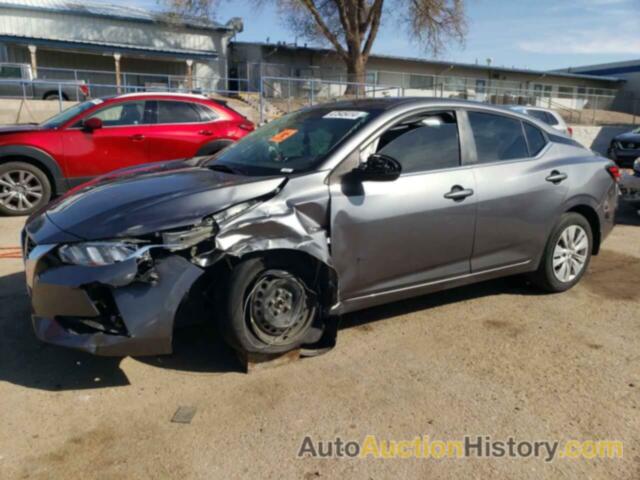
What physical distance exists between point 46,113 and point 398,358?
19.1 m

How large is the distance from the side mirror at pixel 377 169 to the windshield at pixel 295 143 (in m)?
0.26

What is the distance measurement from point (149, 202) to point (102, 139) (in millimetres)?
5295

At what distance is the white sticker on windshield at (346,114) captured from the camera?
3.84 metres

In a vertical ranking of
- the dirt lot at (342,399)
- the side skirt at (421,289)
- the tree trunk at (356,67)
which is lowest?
the dirt lot at (342,399)

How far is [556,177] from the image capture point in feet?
14.7

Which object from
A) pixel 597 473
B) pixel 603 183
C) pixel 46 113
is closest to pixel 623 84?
pixel 46 113

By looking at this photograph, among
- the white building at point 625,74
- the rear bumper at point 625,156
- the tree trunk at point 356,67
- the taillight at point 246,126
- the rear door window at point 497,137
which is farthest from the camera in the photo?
the white building at point 625,74

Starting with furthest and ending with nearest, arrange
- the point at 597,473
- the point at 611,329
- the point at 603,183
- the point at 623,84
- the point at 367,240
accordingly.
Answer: the point at 623,84, the point at 603,183, the point at 611,329, the point at 367,240, the point at 597,473

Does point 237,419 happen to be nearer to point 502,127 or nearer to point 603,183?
point 502,127

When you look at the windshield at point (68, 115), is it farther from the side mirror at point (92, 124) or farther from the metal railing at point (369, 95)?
the metal railing at point (369, 95)

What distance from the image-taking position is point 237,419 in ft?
9.31

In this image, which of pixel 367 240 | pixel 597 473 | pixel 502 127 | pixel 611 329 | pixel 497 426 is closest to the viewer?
pixel 597 473

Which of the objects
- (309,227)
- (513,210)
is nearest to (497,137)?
(513,210)

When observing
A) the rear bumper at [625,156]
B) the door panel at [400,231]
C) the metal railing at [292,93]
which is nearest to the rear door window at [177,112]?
the metal railing at [292,93]
